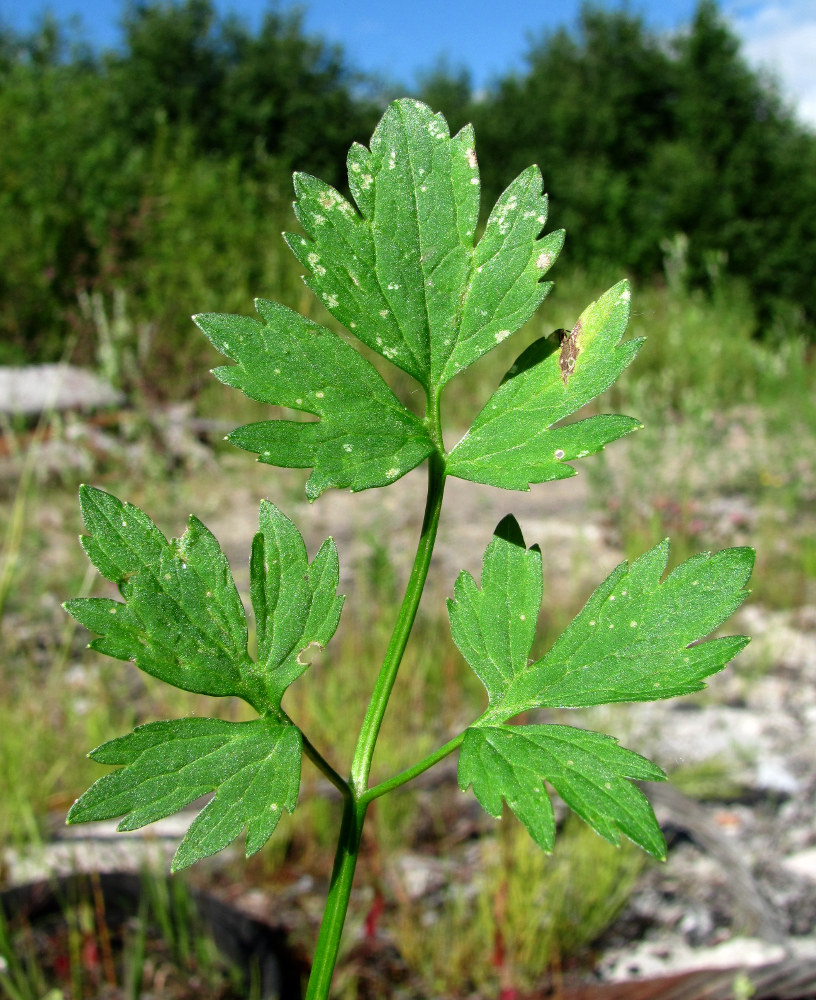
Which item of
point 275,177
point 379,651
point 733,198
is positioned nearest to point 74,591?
point 379,651

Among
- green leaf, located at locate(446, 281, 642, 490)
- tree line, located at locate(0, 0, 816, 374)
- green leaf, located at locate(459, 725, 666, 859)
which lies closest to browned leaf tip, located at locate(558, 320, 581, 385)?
green leaf, located at locate(446, 281, 642, 490)

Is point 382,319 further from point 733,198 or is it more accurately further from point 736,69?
point 736,69

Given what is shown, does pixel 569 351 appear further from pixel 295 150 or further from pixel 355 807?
pixel 295 150

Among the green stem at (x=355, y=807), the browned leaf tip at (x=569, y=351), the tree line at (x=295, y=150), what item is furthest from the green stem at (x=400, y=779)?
the tree line at (x=295, y=150)

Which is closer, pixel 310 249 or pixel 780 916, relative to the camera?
pixel 310 249

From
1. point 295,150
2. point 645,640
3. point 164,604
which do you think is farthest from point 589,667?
point 295,150

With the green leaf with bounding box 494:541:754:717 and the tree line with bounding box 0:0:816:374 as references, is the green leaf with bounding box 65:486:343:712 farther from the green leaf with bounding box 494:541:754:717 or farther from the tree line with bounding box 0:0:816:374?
the tree line with bounding box 0:0:816:374

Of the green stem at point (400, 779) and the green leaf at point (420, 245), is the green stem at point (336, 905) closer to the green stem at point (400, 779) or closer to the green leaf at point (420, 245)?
the green stem at point (400, 779)
